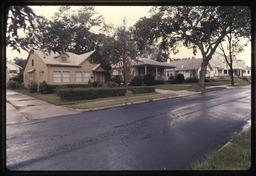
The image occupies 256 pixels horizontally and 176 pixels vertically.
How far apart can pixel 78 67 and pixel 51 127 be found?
19829 millimetres

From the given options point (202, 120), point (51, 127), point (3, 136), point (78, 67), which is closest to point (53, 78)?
point (78, 67)

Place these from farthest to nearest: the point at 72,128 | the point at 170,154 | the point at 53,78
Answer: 1. the point at 53,78
2. the point at 72,128
3. the point at 170,154

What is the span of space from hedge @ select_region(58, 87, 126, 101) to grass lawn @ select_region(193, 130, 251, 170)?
39.5 ft

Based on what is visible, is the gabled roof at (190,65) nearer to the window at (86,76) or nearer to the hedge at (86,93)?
the window at (86,76)

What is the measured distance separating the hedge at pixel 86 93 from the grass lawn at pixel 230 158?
39.5 ft

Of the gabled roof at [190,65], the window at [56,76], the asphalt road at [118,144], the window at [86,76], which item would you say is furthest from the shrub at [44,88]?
the gabled roof at [190,65]

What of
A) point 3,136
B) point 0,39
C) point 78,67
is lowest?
point 3,136

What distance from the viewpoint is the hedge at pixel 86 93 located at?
→ 13078 mm

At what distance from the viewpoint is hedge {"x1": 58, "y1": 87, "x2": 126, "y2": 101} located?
42.9 ft

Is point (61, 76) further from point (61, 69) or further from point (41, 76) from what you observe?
point (41, 76)

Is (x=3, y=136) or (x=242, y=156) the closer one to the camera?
(x=3, y=136)

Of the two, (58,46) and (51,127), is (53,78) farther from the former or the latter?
(58,46)

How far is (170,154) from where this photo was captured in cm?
357

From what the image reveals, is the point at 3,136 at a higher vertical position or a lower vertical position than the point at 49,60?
lower
